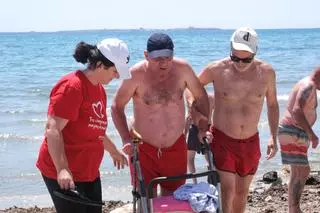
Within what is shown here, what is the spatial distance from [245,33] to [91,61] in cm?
161

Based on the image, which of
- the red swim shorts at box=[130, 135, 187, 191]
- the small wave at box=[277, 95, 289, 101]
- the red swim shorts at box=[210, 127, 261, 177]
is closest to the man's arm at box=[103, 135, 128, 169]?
the red swim shorts at box=[130, 135, 187, 191]

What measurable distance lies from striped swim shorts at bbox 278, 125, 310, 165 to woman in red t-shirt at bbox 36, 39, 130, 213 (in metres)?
2.41

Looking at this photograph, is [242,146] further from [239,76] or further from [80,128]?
[80,128]

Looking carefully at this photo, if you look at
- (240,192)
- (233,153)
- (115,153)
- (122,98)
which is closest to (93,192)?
(115,153)

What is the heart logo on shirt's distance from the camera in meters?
4.21

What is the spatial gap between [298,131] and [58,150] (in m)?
2.93

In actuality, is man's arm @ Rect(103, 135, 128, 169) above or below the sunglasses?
below

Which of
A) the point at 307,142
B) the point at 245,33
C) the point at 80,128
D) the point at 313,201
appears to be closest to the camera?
the point at 80,128

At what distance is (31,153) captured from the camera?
11.3 m

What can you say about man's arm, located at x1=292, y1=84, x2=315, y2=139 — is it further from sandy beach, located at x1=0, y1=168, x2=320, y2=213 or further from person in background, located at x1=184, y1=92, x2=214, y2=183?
sandy beach, located at x1=0, y1=168, x2=320, y2=213

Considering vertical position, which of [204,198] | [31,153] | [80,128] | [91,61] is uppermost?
[91,61]

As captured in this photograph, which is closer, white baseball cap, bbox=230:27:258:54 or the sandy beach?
white baseball cap, bbox=230:27:258:54

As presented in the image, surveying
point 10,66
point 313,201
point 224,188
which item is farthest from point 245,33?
point 10,66

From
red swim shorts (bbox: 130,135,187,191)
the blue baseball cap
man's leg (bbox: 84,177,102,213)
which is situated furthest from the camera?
red swim shorts (bbox: 130,135,187,191)
